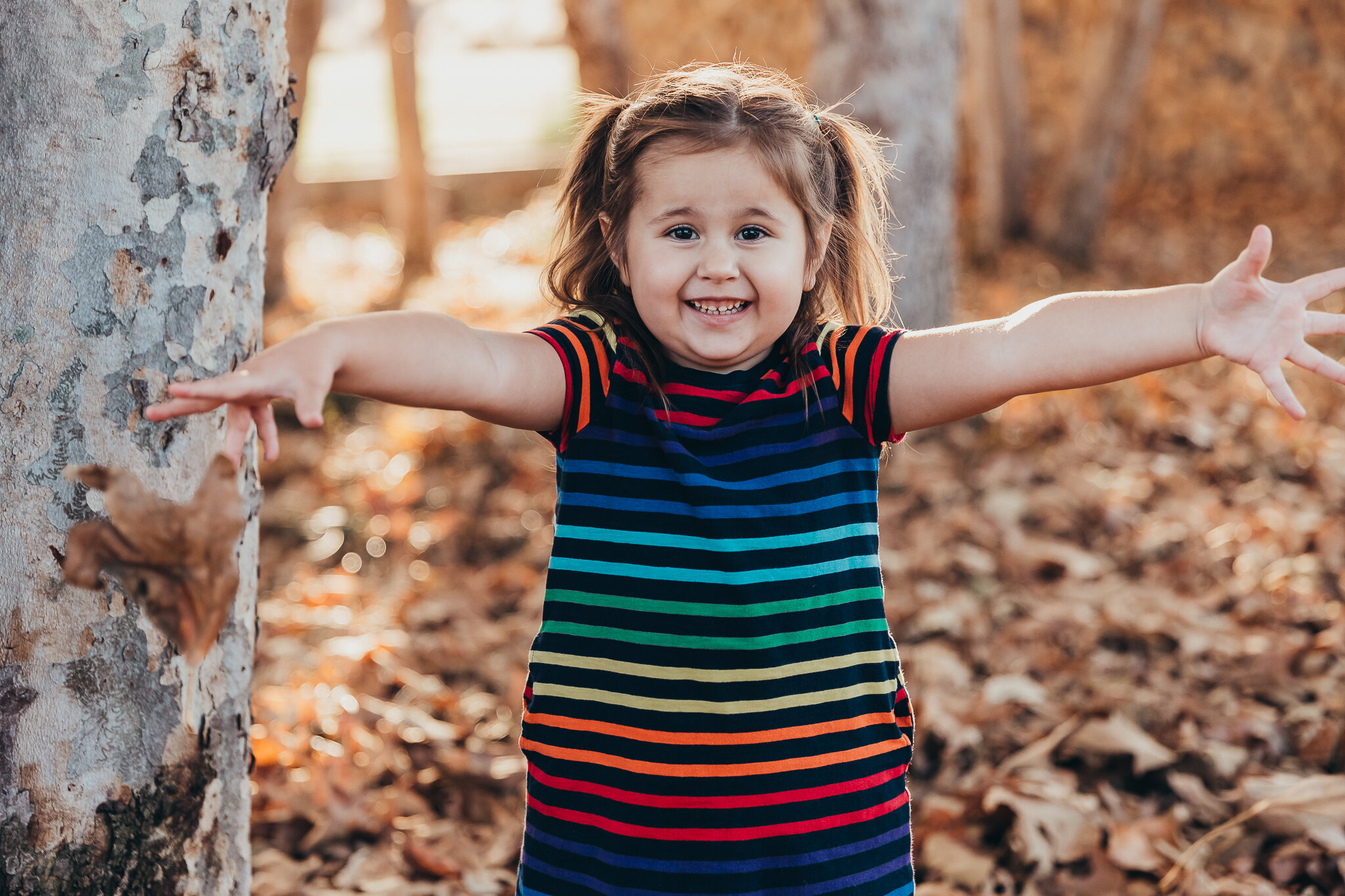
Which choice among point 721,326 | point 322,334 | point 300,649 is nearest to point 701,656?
point 721,326

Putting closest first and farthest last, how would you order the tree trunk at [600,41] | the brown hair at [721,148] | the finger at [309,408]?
the finger at [309,408] < the brown hair at [721,148] < the tree trunk at [600,41]

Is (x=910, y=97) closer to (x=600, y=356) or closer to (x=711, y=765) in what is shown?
(x=600, y=356)

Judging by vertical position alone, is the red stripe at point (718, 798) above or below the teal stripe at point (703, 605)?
below

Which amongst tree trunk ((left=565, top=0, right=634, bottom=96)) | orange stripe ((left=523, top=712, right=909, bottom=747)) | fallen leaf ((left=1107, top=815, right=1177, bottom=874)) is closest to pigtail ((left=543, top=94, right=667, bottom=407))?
orange stripe ((left=523, top=712, right=909, bottom=747))

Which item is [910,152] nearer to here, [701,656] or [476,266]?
[701,656]

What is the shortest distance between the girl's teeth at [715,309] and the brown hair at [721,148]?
100 millimetres

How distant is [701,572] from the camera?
1487 millimetres

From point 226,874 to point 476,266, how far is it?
703 centimetres

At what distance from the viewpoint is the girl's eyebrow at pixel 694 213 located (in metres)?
1.54

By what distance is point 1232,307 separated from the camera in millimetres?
Result: 1424

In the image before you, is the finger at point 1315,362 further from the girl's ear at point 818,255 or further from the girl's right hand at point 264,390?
the girl's right hand at point 264,390

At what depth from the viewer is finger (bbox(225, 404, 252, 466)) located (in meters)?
1.20

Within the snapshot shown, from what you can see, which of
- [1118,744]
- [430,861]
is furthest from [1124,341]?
[430,861]

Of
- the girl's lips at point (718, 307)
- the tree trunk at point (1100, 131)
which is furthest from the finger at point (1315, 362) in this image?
the tree trunk at point (1100, 131)
